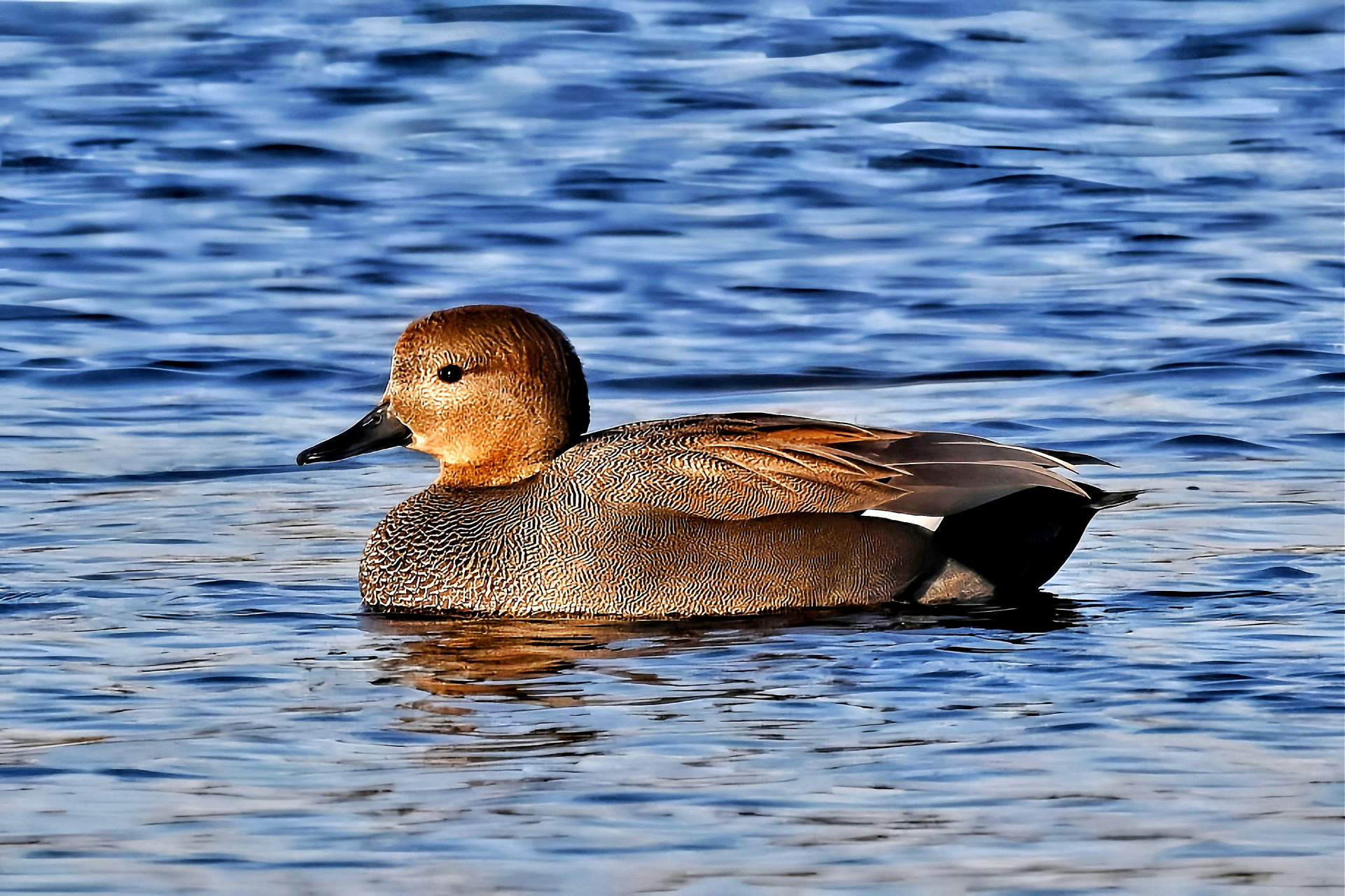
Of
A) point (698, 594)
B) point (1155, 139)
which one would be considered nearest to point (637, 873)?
point (698, 594)

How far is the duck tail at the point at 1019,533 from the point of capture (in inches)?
300

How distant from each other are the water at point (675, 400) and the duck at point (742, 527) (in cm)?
15

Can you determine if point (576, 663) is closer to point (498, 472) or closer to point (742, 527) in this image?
point (742, 527)

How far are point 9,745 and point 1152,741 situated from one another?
9.43ft

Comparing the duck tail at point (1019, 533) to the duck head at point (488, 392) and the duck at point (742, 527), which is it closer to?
the duck at point (742, 527)

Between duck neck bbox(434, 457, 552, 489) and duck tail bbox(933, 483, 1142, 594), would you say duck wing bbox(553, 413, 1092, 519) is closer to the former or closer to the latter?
duck tail bbox(933, 483, 1142, 594)

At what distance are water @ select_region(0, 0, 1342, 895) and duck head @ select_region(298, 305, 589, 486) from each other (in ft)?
2.18

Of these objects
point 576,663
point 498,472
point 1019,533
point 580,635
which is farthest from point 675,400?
point 576,663

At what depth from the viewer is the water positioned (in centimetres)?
539

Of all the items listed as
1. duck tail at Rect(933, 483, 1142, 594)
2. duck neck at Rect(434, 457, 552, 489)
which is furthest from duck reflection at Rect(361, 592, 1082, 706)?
duck neck at Rect(434, 457, 552, 489)

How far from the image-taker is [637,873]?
197 inches

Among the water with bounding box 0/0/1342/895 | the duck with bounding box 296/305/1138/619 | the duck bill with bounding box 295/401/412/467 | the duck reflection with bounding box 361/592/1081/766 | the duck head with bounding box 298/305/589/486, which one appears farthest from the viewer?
the duck bill with bounding box 295/401/412/467

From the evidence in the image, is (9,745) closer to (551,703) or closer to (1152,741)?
(551,703)

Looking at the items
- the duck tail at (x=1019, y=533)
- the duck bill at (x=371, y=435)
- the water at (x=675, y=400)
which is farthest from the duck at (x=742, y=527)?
the duck bill at (x=371, y=435)
